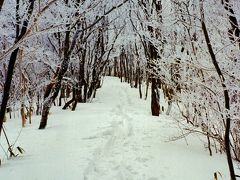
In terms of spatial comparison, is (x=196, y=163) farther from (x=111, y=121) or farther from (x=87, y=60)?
(x=87, y=60)

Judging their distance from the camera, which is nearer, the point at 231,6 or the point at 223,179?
the point at 231,6

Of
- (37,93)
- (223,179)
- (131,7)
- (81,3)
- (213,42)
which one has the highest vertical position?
(131,7)

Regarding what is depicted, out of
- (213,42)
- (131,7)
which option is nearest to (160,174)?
(213,42)

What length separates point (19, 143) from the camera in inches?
256

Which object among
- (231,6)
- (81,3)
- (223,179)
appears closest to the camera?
(231,6)

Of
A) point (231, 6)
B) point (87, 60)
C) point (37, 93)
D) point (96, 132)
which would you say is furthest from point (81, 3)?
point (87, 60)

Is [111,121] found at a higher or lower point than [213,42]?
lower

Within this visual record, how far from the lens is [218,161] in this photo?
514 cm

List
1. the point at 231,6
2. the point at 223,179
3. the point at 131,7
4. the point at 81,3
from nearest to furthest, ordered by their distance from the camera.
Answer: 1. the point at 231,6
2. the point at 223,179
3. the point at 81,3
4. the point at 131,7

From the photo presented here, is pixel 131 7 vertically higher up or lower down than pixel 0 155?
higher up

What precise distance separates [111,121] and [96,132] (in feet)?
6.02

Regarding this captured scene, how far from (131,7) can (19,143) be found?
8.63 meters

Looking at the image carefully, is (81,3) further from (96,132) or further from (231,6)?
(231,6)

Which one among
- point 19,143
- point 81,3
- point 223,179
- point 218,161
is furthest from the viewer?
point 81,3
